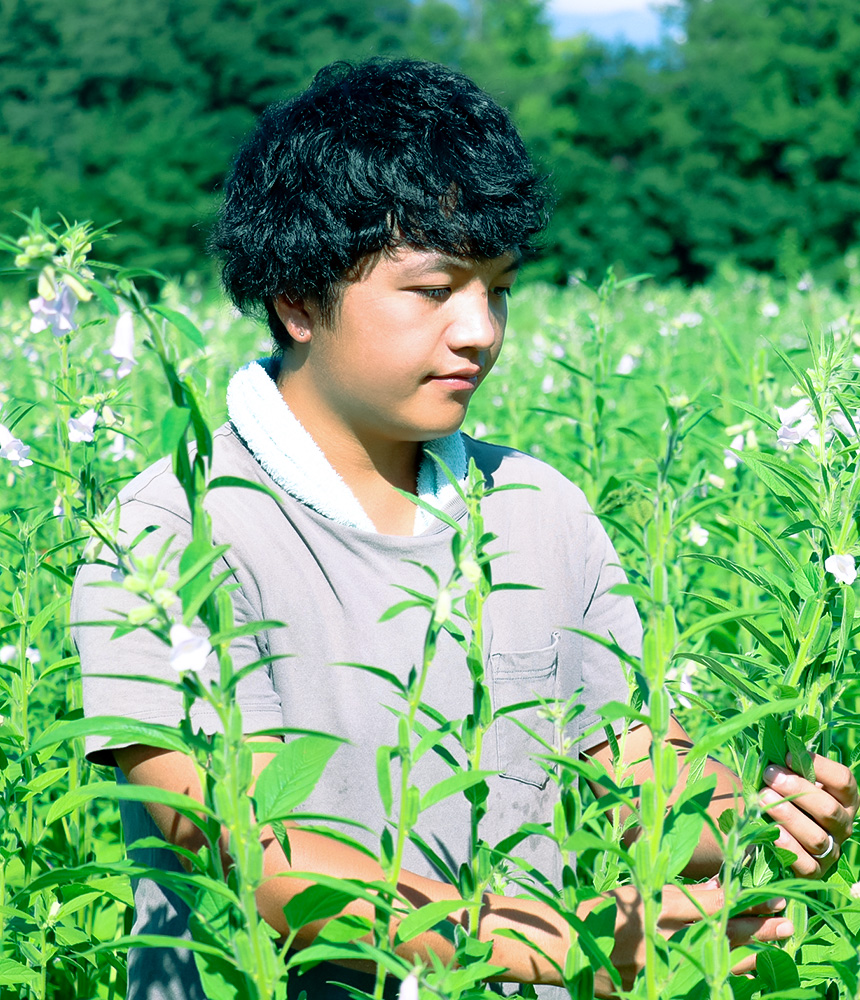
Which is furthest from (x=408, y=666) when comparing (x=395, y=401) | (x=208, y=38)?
(x=208, y=38)

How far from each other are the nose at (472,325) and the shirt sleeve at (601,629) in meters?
0.44

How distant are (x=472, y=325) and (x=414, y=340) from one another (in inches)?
3.6

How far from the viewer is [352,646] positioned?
167 cm

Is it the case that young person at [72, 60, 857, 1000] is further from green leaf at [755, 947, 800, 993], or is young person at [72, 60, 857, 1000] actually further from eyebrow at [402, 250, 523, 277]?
green leaf at [755, 947, 800, 993]

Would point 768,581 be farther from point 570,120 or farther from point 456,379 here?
point 570,120

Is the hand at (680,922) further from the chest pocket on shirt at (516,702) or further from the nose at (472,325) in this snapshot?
the nose at (472,325)

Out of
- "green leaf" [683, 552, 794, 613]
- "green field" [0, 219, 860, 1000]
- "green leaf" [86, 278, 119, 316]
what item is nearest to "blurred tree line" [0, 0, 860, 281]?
"green field" [0, 219, 860, 1000]

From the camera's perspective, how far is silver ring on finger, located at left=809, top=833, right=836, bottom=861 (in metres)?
1.42

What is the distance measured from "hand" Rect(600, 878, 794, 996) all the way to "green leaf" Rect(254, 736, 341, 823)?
0.37 meters

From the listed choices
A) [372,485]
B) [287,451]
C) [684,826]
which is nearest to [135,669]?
[287,451]

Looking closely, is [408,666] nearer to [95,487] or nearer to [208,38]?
[95,487]

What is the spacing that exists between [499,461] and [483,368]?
350 millimetres

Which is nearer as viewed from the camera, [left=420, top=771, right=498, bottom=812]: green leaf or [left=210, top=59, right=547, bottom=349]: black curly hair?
[left=420, top=771, right=498, bottom=812]: green leaf

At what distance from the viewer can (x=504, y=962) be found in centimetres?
128
